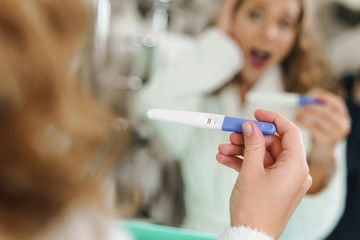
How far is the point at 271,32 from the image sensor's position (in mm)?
394

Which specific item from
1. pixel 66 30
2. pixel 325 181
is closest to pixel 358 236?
pixel 325 181

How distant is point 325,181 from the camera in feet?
1.03

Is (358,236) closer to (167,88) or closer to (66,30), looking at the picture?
(167,88)

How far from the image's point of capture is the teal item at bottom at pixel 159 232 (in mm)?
331

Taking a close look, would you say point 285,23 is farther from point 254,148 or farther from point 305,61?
point 254,148

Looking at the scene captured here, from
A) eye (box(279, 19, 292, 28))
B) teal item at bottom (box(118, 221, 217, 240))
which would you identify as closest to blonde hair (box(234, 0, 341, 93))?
eye (box(279, 19, 292, 28))

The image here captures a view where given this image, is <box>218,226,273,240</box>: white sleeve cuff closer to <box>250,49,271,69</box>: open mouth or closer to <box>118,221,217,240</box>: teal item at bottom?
<box>118,221,217,240</box>: teal item at bottom

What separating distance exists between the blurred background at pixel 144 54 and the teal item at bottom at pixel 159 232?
59mm

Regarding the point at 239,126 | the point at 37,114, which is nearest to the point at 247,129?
the point at 239,126

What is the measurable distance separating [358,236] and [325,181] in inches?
6.9

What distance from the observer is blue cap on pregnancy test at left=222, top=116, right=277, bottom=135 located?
21 centimetres

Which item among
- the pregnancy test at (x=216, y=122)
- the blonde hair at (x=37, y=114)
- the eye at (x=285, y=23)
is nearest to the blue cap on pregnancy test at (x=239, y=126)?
the pregnancy test at (x=216, y=122)

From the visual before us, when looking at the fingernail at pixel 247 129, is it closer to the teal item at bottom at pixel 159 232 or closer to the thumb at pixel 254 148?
the thumb at pixel 254 148

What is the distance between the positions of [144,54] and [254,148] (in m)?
0.34
